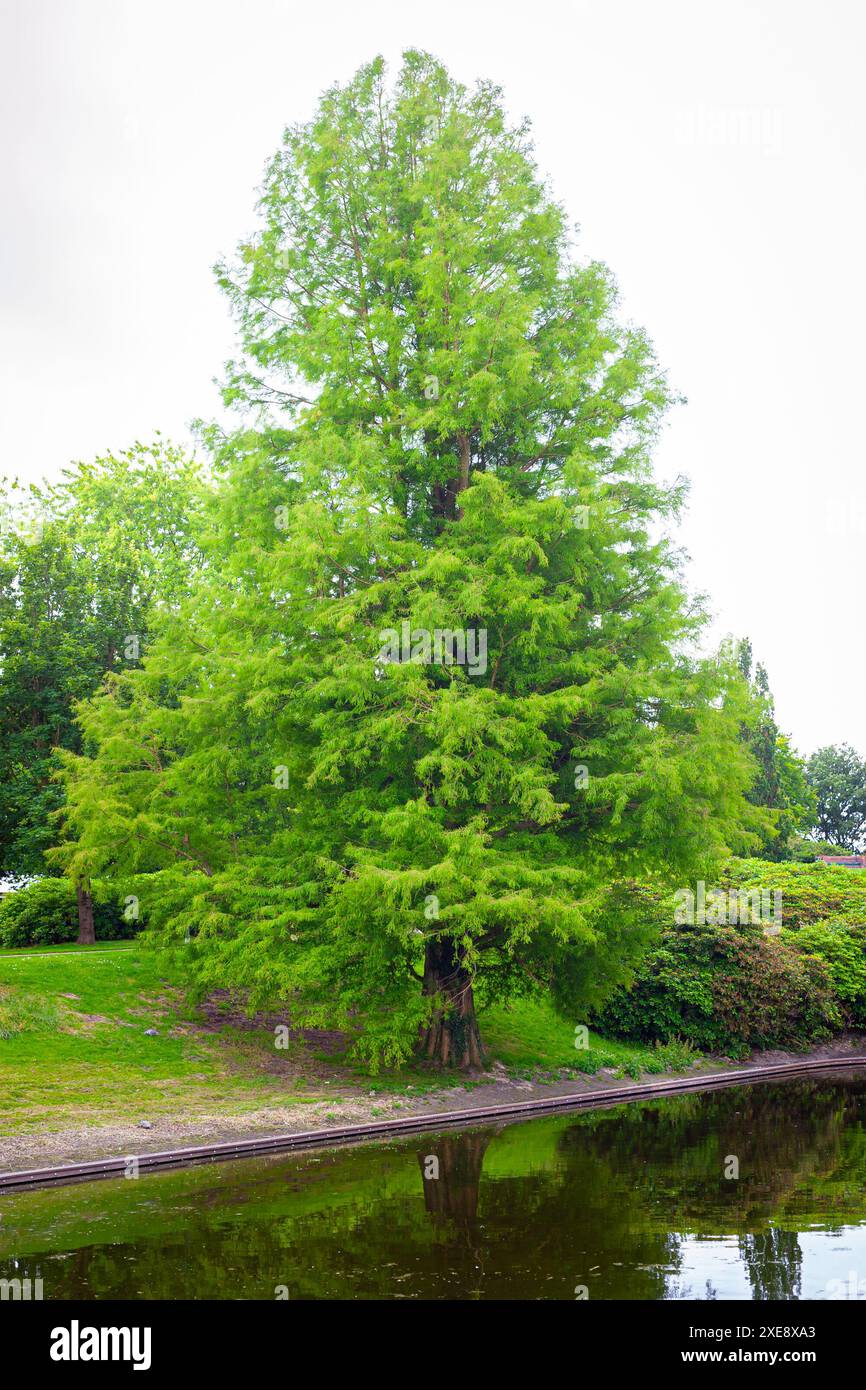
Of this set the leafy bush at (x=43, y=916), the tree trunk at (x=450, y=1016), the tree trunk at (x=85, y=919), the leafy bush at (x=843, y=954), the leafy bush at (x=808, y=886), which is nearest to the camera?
the tree trunk at (x=450, y=1016)

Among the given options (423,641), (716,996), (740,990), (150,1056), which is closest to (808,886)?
(740,990)

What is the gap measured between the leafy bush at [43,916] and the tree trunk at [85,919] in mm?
297

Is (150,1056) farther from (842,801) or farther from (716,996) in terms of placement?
(842,801)

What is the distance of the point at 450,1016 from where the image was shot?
63.4ft

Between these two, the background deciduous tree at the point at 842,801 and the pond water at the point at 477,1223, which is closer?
the pond water at the point at 477,1223

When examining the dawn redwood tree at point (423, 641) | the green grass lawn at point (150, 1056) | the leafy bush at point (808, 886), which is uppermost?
the dawn redwood tree at point (423, 641)

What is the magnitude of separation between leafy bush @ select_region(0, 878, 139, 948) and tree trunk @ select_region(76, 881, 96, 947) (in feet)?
0.97

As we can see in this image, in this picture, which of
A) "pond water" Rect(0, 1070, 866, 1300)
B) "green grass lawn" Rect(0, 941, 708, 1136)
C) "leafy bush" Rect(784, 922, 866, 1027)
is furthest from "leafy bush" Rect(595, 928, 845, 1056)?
"pond water" Rect(0, 1070, 866, 1300)

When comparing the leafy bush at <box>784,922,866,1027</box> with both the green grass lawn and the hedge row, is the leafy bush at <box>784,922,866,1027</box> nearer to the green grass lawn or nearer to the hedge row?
the hedge row

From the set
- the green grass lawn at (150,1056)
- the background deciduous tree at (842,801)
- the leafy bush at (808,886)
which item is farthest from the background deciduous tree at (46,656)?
the background deciduous tree at (842,801)

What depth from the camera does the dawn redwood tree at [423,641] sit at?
55.5 ft

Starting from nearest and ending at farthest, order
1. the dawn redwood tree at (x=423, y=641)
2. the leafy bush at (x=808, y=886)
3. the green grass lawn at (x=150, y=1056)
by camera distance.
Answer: the green grass lawn at (x=150, y=1056), the dawn redwood tree at (x=423, y=641), the leafy bush at (x=808, y=886)

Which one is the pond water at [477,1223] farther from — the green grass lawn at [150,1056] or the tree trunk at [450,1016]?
the tree trunk at [450,1016]

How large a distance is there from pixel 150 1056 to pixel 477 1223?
894 centimetres
